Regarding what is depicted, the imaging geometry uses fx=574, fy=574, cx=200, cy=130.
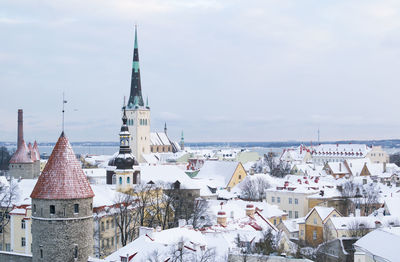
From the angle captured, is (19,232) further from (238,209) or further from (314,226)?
(314,226)

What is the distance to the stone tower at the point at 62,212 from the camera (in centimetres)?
2620

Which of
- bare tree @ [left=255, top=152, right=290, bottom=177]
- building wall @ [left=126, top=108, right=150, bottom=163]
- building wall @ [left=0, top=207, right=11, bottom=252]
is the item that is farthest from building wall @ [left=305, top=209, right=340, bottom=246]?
building wall @ [left=126, top=108, right=150, bottom=163]

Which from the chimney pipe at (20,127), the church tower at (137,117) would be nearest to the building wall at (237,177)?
the chimney pipe at (20,127)

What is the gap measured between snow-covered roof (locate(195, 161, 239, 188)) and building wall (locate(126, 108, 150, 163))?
33088 mm

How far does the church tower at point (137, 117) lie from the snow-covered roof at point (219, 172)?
32735 millimetres

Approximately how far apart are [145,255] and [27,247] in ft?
65.2

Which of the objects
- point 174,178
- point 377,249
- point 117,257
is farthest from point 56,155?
point 174,178

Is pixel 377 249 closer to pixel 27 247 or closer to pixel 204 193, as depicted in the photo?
pixel 27 247

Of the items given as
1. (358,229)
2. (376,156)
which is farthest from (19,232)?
(376,156)

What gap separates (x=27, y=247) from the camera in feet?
147

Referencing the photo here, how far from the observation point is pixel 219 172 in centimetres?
8638

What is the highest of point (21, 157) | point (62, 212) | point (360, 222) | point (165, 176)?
point (21, 157)

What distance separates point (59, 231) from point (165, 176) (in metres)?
43.9

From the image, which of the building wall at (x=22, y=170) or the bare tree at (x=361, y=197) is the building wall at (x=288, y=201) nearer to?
the bare tree at (x=361, y=197)
